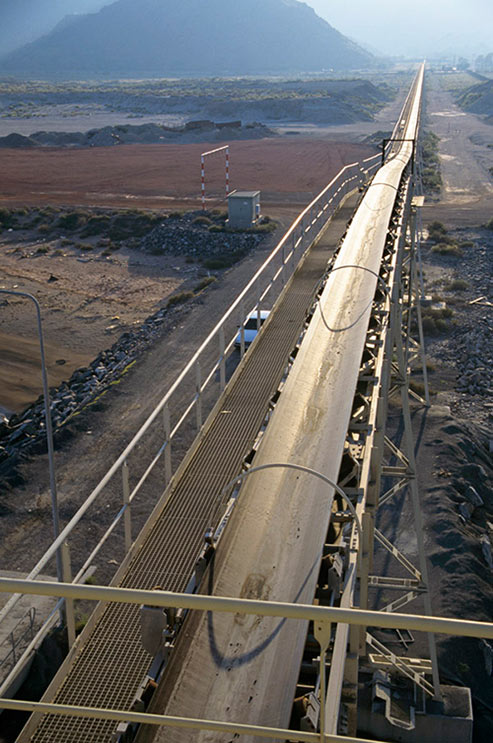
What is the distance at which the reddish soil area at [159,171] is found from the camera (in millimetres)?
40469

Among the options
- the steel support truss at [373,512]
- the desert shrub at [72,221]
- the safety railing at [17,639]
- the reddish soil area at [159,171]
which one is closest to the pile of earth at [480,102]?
the reddish soil area at [159,171]

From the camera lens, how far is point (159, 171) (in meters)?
47.7

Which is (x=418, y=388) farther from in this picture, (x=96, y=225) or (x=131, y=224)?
(x=96, y=225)

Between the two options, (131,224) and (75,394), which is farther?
(131,224)

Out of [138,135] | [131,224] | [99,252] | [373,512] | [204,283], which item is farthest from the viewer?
[138,135]

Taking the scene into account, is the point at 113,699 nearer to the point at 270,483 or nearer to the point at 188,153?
the point at 270,483

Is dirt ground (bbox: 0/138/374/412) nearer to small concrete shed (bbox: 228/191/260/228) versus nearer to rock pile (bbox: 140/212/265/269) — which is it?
rock pile (bbox: 140/212/265/269)

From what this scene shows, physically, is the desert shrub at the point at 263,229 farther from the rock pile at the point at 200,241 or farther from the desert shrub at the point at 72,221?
the desert shrub at the point at 72,221

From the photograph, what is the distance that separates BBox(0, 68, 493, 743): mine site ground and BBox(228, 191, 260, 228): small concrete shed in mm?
1454

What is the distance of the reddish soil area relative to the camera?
40.5 metres

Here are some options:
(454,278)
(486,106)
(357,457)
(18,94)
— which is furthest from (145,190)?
(18,94)

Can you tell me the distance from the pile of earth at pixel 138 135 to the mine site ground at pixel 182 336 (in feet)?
35.5

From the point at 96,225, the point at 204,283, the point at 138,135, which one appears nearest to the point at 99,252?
the point at 96,225

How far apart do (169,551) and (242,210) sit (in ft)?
85.5
